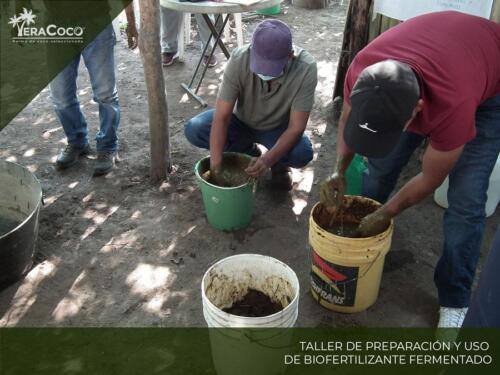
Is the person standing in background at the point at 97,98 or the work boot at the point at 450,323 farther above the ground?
the person standing in background at the point at 97,98

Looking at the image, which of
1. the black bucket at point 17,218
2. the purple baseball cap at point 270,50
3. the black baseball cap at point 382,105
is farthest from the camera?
the purple baseball cap at point 270,50

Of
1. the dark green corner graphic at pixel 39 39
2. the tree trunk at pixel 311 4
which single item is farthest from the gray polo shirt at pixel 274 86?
the tree trunk at pixel 311 4

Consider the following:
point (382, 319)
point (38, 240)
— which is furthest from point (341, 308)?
point (38, 240)

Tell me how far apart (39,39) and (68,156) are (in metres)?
1.04

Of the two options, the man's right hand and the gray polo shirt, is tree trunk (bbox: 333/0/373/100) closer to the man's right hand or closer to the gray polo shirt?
the gray polo shirt

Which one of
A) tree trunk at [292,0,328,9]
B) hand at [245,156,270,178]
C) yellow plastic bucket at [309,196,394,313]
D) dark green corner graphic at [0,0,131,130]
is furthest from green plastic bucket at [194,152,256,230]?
tree trunk at [292,0,328,9]

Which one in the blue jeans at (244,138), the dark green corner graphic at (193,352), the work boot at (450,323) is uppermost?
the blue jeans at (244,138)

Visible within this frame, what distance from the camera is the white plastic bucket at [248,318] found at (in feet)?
6.98

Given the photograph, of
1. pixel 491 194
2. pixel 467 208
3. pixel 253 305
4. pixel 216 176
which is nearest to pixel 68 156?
pixel 216 176

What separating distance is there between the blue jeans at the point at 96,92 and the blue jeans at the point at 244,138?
2.48 ft

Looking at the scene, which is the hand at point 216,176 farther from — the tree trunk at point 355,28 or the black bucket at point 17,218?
the tree trunk at point 355,28

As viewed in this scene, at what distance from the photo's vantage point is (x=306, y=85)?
3.26m

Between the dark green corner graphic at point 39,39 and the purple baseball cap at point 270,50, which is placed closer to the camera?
the purple baseball cap at point 270,50

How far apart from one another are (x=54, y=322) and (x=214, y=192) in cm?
120
